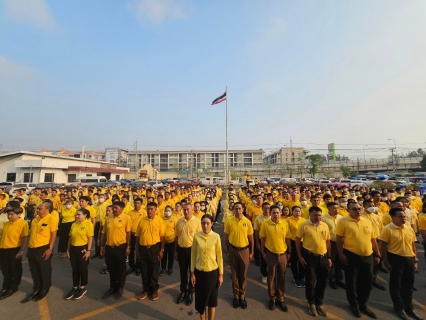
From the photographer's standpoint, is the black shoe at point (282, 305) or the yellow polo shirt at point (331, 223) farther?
the yellow polo shirt at point (331, 223)

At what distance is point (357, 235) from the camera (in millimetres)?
3703

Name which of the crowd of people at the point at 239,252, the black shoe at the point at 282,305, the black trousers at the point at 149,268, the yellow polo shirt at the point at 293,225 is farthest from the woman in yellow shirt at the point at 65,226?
the yellow polo shirt at the point at 293,225

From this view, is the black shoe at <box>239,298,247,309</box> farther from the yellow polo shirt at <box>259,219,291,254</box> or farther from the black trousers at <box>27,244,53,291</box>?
the black trousers at <box>27,244,53,291</box>

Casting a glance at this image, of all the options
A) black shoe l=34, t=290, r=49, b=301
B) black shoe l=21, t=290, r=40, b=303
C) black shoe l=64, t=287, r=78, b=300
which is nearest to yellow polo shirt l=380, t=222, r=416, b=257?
black shoe l=64, t=287, r=78, b=300

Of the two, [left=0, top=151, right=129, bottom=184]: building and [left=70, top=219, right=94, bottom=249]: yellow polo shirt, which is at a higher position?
[left=0, top=151, right=129, bottom=184]: building

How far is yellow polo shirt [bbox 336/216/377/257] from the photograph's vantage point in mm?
3643

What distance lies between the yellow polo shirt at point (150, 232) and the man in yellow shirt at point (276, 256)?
207 centimetres

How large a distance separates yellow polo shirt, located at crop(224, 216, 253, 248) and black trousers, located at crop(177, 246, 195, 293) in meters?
0.91

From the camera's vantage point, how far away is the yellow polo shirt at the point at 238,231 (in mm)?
3889

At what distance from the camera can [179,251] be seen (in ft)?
14.3

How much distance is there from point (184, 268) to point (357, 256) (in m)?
3.06

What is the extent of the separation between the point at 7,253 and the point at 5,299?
0.81m

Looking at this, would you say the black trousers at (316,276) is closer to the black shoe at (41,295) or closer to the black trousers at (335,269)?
the black trousers at (335,269)

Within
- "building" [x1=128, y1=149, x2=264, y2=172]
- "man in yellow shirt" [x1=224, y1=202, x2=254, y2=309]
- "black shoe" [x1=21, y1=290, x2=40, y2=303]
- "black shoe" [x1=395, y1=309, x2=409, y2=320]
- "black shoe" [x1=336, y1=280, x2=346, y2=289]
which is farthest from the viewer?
"building" [x1=128, y1=149, x2=264, y2=172]
